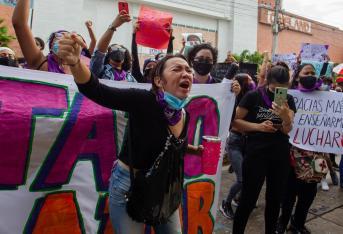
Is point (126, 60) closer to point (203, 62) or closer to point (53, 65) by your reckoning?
point (203, 62)

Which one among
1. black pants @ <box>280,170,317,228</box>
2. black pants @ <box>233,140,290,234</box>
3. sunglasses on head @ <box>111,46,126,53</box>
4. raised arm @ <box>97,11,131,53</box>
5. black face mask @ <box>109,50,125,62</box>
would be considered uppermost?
raised arm @ <box>97,11,131,53</box>

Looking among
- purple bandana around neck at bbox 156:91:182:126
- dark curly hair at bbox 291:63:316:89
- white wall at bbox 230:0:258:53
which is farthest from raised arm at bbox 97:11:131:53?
white wall at bbox 230:0:258:53

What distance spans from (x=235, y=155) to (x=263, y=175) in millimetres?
1023

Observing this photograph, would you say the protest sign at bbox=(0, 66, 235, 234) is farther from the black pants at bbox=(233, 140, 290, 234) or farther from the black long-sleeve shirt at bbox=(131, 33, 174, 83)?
the black long-sleeve shirt at bbox=(131, 33, 174, 83)

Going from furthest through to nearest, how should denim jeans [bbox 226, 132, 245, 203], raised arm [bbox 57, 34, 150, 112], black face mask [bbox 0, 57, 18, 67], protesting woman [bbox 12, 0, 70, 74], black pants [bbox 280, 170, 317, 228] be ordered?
denim jeans [bbox 226, 132, 245, 203] < black face mask [bbox 0, 57, 18, 67] < black pants [bbox 280, 170, 317, 228] < protesting woman [bbox 12, 0, 70, 74] < raised arm [bbox 57, 34, 150, 112]

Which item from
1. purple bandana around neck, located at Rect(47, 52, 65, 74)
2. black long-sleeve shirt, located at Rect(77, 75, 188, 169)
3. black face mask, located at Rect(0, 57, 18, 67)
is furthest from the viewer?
black face mask, located at Rect(0, 57, 18, 67)

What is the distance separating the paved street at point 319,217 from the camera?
3.50 metres

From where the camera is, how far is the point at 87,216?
91.5 inches

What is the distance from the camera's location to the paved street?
11.5 ft

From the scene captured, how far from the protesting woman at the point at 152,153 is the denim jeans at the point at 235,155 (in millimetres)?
1952

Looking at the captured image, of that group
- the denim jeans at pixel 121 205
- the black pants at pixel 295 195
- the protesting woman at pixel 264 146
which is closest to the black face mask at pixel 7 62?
the denim jeans at pixel 121 205

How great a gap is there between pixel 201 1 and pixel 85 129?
64.1ft

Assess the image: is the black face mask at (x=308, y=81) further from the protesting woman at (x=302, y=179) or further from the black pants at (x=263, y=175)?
the black pants at (x=263, y=175)

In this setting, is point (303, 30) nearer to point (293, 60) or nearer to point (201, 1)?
point (201, 1)
